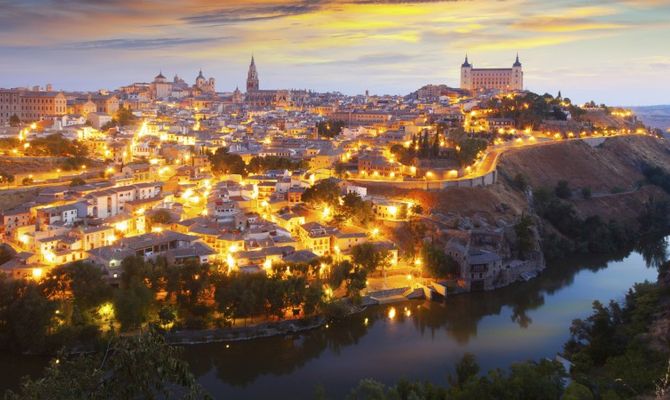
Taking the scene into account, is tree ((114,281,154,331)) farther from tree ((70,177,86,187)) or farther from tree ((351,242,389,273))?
tree ((70,177,86,187))

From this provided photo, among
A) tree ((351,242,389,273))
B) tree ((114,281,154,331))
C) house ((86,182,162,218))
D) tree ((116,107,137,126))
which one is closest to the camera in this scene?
tree ((114,281,154,331))

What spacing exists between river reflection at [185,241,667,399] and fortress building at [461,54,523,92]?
26788 mm

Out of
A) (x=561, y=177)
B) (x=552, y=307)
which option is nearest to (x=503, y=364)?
(x=552, y=307)

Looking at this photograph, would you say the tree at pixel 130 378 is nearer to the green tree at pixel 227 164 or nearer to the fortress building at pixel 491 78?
the green tree at pixel 227 164

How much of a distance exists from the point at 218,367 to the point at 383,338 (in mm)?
2556

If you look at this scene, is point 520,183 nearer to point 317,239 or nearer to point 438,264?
point 438,264

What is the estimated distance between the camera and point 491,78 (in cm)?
3906

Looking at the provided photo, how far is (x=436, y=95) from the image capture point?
123 feet

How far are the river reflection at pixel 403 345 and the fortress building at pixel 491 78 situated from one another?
26.8 m

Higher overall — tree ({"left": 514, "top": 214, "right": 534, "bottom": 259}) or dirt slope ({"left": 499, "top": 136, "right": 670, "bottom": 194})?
dirt slope ({"left": 499, "top": 136, "right": 670, "bottom": 194})

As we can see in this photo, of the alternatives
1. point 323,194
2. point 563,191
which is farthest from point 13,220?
point 563,191

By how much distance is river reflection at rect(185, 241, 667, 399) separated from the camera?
8713 millimetres

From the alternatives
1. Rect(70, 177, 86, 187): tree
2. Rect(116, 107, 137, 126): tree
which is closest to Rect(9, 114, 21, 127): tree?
Rect(116, 107, 137, 126): tree

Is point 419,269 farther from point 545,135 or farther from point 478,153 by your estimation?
point 545,135
